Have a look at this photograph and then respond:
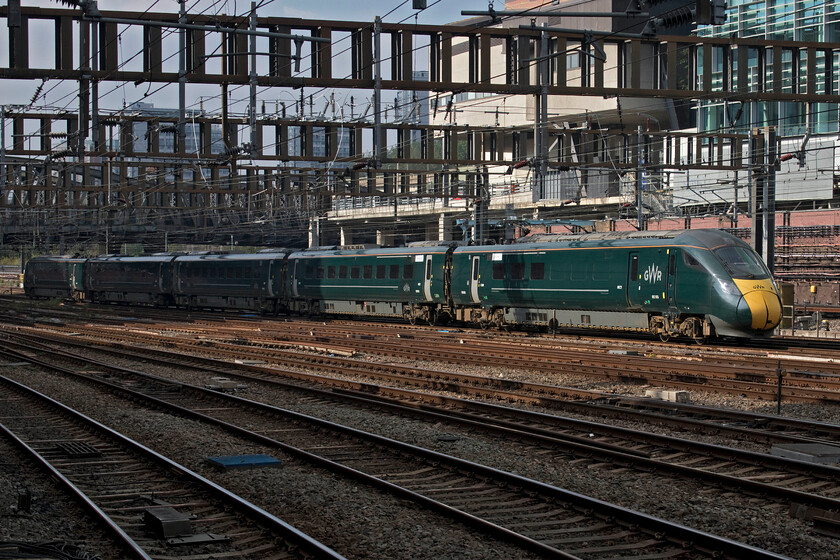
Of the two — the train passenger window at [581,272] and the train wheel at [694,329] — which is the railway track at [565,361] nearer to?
the train wheel at [694,329]

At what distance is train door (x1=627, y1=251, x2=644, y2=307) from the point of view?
2523cm

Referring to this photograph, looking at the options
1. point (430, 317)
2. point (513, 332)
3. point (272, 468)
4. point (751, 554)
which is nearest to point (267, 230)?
point (430, 317)

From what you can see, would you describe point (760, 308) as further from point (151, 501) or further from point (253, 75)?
point (151, 501)

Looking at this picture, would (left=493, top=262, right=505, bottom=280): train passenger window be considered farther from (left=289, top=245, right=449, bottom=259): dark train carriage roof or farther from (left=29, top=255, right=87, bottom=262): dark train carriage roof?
(left=29, top=255, right=87, bottom=262): dark train carriage roof

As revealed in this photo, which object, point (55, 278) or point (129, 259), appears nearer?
point (129, 259)

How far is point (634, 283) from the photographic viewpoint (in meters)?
25.4

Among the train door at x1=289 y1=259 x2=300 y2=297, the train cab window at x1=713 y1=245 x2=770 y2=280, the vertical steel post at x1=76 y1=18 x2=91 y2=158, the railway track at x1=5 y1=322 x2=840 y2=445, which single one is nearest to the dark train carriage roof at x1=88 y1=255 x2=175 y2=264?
the train door at x1=289 y1=259 x2=300 y2=297

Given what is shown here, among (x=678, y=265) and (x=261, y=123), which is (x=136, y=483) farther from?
(x=261, y=123)

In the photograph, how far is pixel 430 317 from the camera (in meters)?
34.4

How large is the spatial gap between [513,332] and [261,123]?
10461mm

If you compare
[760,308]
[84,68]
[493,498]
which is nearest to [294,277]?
[84,68]

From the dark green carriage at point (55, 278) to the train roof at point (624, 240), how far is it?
38252mm

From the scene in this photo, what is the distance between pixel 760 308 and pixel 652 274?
305 centimetres

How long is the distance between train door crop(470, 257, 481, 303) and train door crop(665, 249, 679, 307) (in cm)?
824
